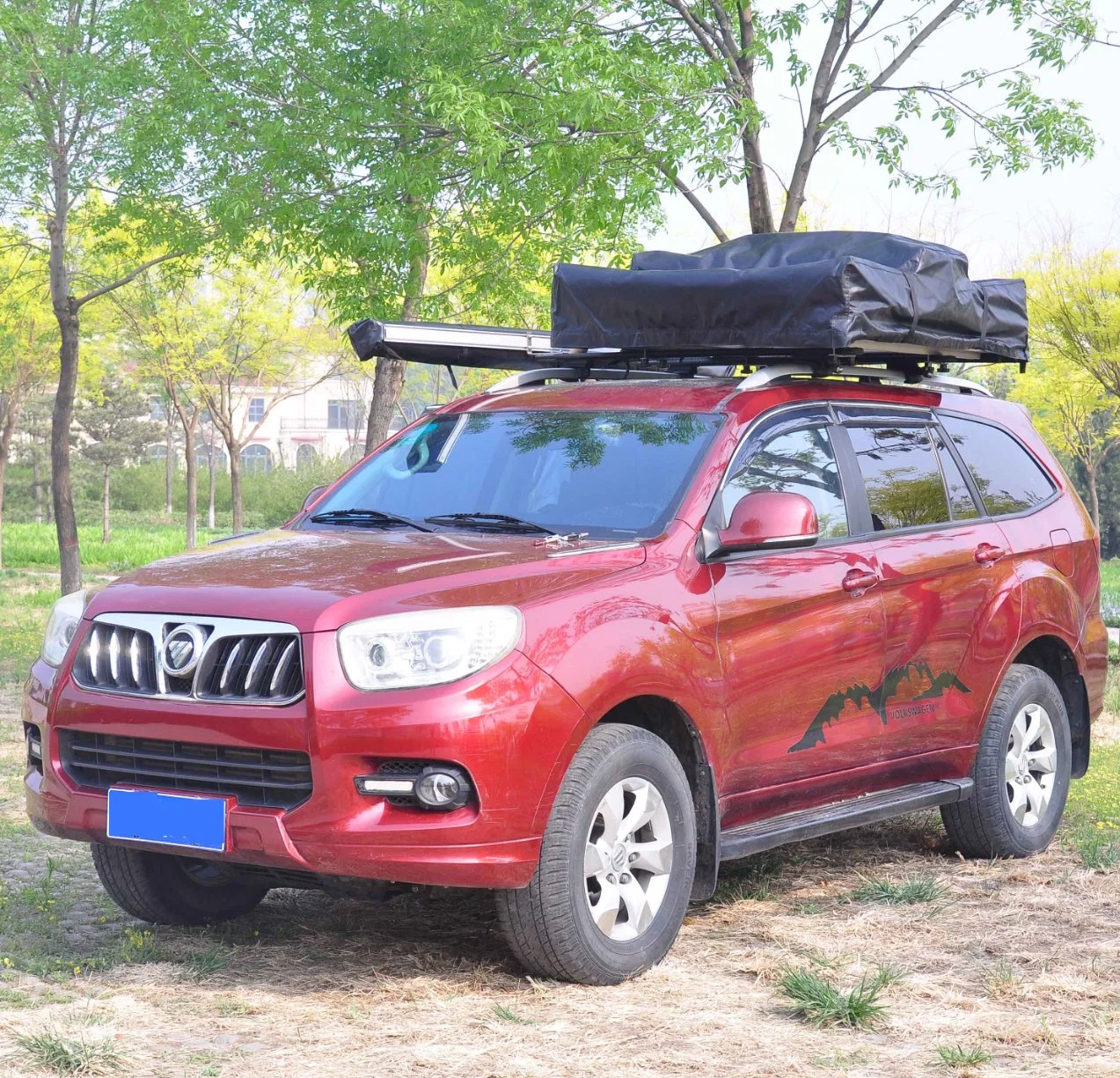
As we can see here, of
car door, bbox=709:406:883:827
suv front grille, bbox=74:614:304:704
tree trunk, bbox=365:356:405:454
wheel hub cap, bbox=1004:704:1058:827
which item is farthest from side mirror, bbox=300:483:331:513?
tree trunk, bbox=365:356:405:454

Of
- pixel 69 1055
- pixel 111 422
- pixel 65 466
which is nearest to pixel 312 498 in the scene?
pixel 69 1055

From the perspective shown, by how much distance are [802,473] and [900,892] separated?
5.36 feet

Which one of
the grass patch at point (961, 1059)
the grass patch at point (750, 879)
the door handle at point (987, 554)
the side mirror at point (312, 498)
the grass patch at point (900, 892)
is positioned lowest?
the grass patch at point (750, 879)

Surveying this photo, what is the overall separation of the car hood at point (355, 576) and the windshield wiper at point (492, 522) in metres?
0.09

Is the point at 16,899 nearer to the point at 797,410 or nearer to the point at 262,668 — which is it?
the point at 262,668

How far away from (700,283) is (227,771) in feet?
8.73

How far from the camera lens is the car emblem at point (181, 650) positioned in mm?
4391

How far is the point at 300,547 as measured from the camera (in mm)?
5055

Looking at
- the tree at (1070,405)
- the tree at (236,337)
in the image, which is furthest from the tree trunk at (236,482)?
the tree at (1070,405)

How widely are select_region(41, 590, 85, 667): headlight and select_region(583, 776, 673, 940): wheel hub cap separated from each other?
173cm

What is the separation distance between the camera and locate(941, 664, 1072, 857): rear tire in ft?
20.7

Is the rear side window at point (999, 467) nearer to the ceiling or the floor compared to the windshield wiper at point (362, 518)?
nearer to the ceiling

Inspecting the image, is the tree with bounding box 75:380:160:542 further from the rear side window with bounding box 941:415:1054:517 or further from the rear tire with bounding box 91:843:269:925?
the rear tire with bounding box 91:843:269:925

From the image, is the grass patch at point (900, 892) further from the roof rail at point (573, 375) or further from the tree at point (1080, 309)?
the tree at point (1080, 309)
